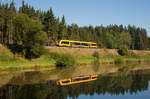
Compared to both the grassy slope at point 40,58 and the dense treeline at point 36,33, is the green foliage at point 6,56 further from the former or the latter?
the dense treeline at point 36,33

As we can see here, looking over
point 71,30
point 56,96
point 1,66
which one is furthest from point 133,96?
point 71,30

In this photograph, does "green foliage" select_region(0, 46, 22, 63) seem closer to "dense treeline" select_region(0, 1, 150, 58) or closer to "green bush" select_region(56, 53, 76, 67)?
"dense treeline" select_region(0, 1, 150, 58)

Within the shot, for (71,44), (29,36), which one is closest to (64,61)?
(29,36)

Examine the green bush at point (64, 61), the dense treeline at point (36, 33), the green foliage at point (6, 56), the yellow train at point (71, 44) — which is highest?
the dense treeline at point (36, 33)

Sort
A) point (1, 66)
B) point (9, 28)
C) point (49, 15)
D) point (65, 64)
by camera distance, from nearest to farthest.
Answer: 1. point (1, 66)
2. point (65, 64)
3. point (9, 28)
4. point (49, 15)

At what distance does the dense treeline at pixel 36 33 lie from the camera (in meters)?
52.0

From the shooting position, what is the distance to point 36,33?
52.0 metres

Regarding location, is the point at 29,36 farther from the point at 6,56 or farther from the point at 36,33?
the point at 6,56

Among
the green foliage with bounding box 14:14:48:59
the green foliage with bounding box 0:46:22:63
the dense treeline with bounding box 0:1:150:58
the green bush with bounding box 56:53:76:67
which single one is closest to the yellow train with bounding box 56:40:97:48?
the dense treeline with bounding box 0:1:150:58

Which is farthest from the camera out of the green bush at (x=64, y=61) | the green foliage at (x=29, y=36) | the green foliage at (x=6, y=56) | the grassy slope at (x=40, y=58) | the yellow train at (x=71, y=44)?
the yellow train at (x=71, y=44)

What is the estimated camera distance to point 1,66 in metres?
40.3

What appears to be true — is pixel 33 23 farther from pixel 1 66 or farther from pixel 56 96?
pixel 56 96

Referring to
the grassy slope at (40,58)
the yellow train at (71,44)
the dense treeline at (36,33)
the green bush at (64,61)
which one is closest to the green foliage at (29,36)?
the dense treeline at (36,33)

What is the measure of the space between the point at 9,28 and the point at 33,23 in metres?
Answer: 17.4
